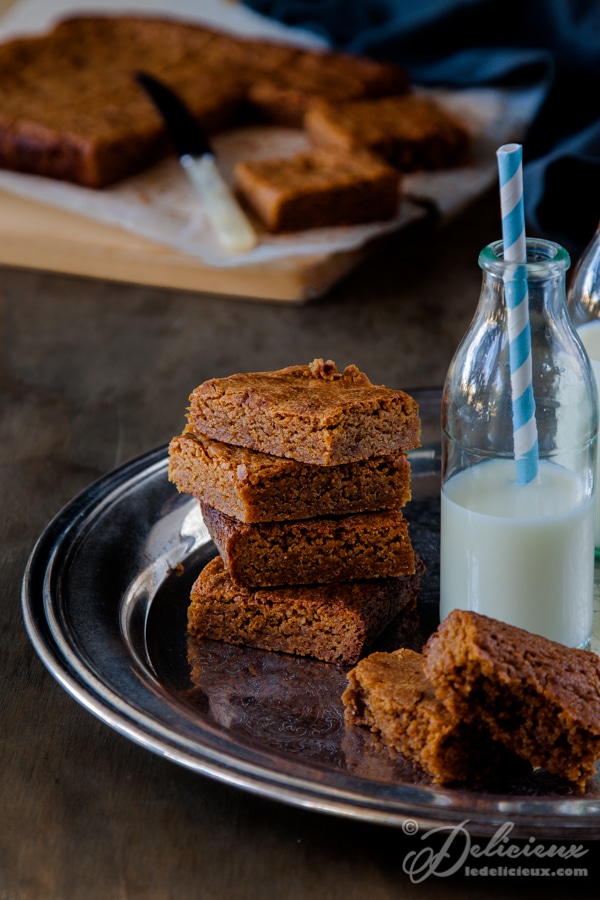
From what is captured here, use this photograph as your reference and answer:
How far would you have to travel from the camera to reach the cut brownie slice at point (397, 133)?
2971mm

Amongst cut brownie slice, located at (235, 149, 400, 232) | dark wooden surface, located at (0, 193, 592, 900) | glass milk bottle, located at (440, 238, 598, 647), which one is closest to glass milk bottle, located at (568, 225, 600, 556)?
glass milk bottle, located at (440, 238, 598, 647)

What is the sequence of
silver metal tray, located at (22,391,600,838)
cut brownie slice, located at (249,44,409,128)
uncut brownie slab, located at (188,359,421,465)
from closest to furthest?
1. silver metal tray, located at (22,391,600,838)
2. uncut brownie slab, located at (188,359,421,465)
3. cut brownie slice, located at (249,44,409,128)

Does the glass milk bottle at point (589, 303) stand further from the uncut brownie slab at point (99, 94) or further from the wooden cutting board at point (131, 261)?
the uncut brownie slab at point (99, 94)

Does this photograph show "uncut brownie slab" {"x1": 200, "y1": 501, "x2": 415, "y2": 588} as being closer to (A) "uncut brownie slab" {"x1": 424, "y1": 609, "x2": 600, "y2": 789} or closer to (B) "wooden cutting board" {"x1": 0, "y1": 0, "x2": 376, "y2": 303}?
(A) "uncut brownie slab" {"x1": 424, "y1": 609, "x2": 600, "y2": 789}

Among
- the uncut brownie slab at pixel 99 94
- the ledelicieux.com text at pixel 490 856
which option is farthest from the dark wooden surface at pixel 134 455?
the uncut brownie slab at pixel 99 94

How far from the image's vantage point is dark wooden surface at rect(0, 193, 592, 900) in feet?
3.43

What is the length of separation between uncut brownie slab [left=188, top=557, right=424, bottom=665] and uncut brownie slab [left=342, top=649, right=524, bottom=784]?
0.14 m

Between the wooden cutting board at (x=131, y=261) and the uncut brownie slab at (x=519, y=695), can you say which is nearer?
the uncut brownie slab at (x=519, y=695)

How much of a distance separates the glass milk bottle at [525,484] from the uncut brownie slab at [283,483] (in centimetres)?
9

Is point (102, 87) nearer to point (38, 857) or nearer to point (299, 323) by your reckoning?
point (299, 323)

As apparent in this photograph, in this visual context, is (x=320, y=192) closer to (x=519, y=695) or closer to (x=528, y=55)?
(x=528, y=55)

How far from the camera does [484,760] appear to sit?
108cm

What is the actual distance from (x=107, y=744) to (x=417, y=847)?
1.18 feet

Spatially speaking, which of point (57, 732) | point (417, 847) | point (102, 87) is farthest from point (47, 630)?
point (102, 87)
